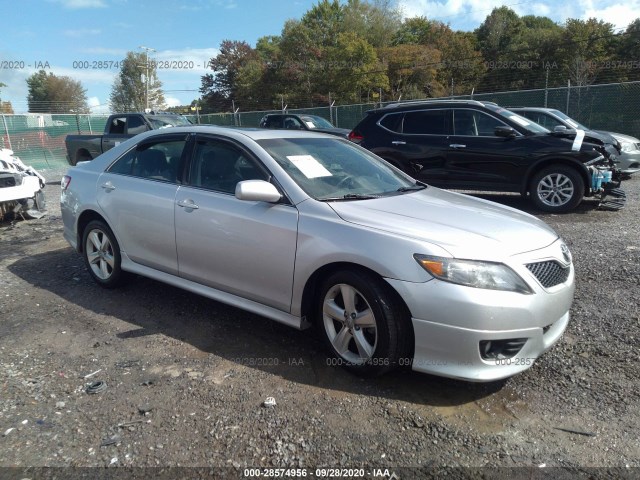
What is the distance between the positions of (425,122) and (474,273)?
6470mm

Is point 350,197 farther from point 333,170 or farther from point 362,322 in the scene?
point 362,322

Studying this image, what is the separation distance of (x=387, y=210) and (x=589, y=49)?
158 feet

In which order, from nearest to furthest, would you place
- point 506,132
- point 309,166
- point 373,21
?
point 309,166 < point 506,132 < point 373,21

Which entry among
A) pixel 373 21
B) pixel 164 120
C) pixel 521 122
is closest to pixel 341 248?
pixel 521 122

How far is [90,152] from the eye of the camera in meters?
13.1

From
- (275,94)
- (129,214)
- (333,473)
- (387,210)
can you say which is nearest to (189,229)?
(129,214)

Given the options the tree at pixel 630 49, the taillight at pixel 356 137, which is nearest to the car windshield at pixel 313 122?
the taillight at pixel 356 137

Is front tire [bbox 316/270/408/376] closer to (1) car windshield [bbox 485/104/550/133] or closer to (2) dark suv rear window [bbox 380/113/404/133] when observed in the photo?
(1) car windshield [bbox 485/104/550/133]

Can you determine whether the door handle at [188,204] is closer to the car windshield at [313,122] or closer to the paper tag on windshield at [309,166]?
the paper tag on windshield at [309,166]

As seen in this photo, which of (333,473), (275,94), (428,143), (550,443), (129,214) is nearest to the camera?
(333,473)

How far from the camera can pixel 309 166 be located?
3.74 metres

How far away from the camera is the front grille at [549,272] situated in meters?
2.93

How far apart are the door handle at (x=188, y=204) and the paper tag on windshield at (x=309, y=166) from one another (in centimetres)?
85

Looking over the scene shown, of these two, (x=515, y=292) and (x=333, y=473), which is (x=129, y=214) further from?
(x=515, y=292)
